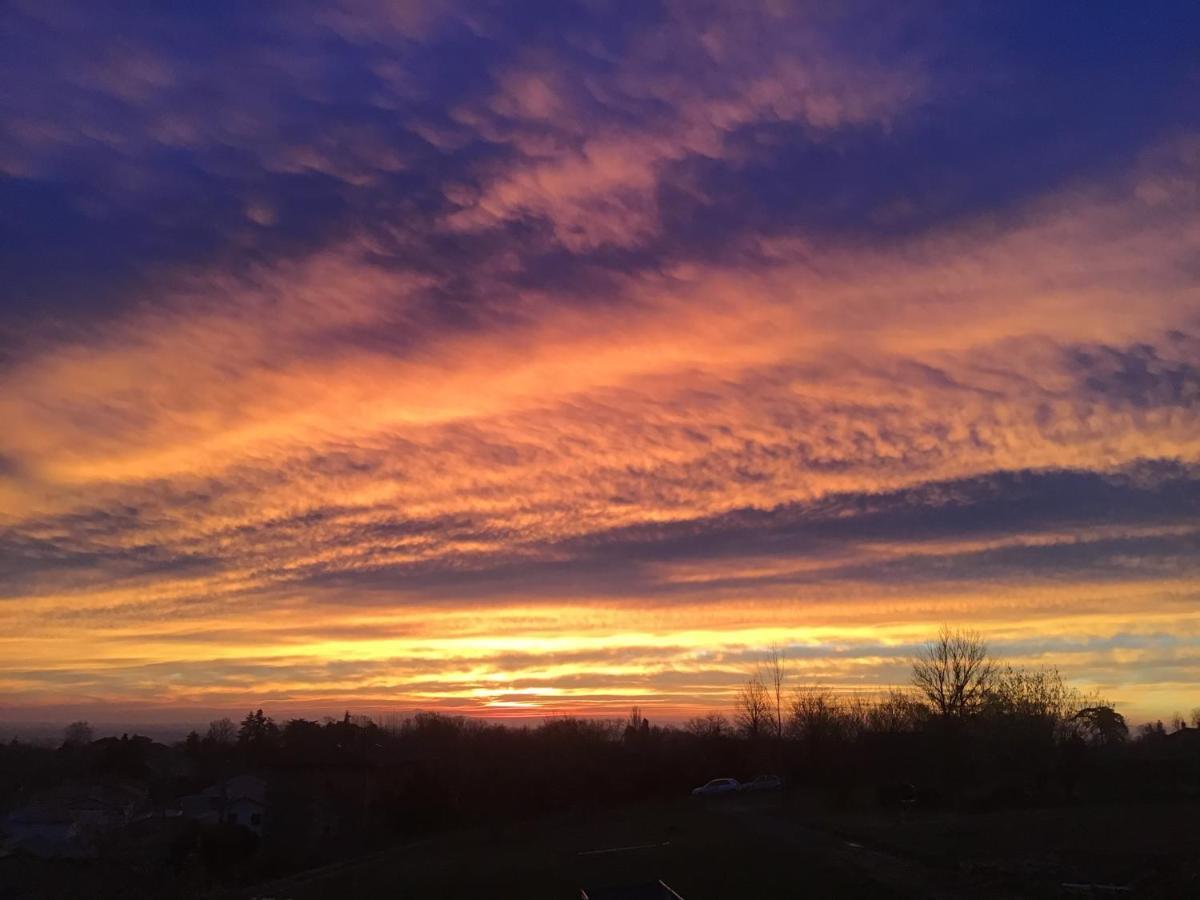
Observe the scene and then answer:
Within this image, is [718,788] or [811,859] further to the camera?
[718,788]

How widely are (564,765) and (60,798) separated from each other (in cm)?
3372

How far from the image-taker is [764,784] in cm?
6381

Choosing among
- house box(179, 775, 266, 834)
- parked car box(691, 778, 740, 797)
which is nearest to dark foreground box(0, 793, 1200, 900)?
parked car box(691, 778, 740, 797)

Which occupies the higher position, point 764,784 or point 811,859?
point 811,859

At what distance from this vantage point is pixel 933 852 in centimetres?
3034

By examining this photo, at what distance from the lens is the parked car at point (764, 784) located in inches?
2493

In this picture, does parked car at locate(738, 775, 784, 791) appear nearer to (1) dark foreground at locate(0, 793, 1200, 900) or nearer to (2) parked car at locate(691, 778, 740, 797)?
(2) parked car at locate(691, 778, 740, 797)

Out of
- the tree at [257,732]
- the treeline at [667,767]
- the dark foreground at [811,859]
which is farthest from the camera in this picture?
the tree at [257,732]

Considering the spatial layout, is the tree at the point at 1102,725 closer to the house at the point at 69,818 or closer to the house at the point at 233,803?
the house at the point at 233,803

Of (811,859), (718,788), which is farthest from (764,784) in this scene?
(811,859)

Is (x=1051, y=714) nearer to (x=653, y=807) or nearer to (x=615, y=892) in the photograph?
(x=653, y=807)

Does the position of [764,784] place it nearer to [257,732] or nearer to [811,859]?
[811,859]

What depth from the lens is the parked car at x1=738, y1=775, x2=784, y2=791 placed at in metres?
63.3

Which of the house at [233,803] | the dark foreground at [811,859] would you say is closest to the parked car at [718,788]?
the dark foreground at [811,859]
